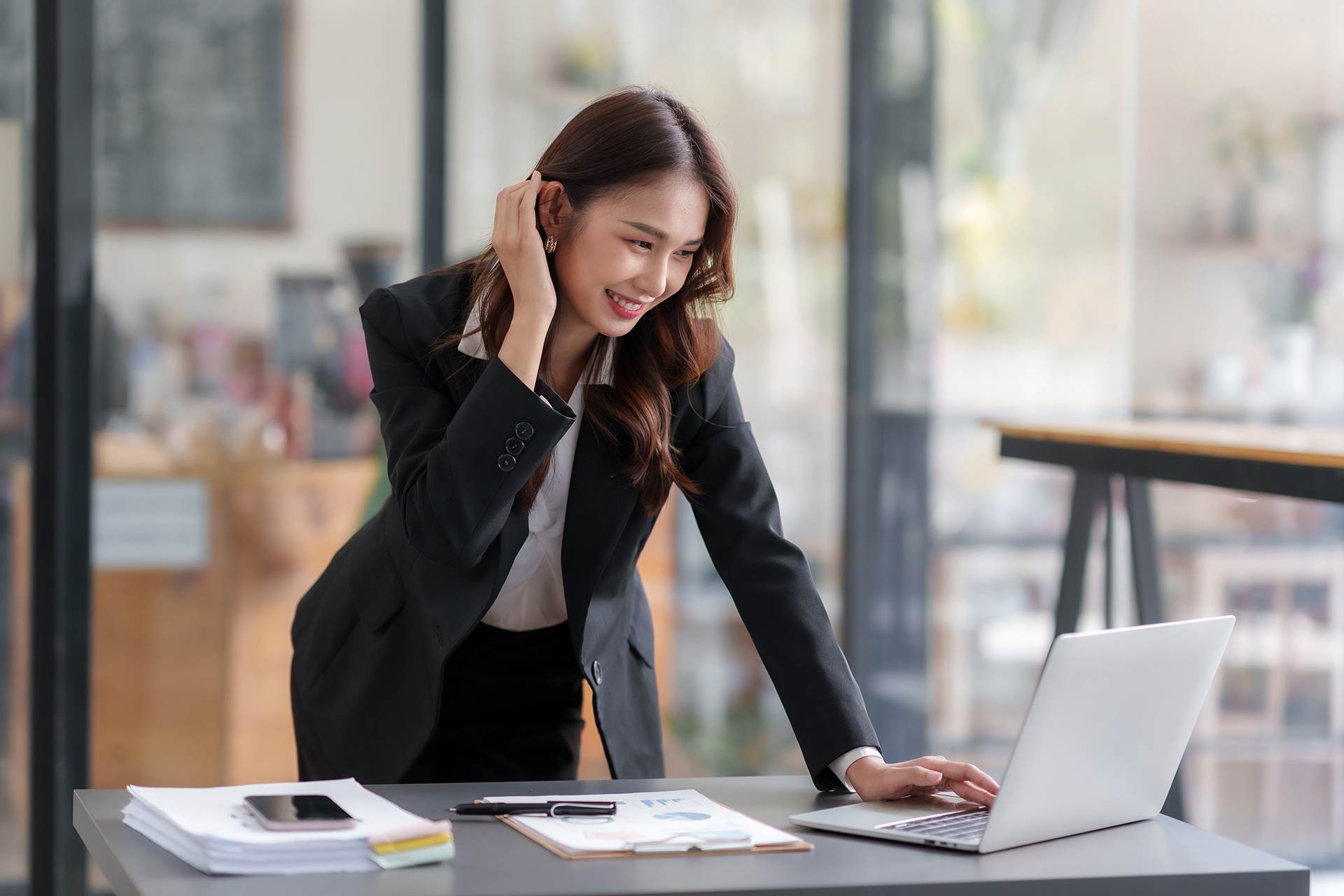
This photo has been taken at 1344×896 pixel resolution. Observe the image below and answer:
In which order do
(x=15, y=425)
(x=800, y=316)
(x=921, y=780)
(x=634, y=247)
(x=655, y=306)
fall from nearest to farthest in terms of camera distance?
(x=921, y=780) → (x=634, y=247) → (x=655, y=306) → (x=15, y=425) → (x=800, y=316)

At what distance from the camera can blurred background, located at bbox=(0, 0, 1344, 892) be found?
2949mm

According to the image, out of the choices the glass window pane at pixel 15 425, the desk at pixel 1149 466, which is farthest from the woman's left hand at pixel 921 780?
the glass window pane at pixel 15 425

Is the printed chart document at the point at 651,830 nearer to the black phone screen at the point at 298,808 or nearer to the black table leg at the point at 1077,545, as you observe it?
the black phone screen at the point at 298,808

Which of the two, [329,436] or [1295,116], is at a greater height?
[1295,116]

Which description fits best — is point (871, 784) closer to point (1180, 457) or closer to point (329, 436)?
point (1180, 457)

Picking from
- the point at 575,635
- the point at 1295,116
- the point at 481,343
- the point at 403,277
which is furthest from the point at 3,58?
the point at 1295,116

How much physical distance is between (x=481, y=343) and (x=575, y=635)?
35 cm

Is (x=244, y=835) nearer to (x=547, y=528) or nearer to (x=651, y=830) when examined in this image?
(x=651, y=830)

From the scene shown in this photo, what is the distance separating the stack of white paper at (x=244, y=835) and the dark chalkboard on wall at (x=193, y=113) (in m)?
2.19

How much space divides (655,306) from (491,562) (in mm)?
355

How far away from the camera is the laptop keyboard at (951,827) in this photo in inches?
47.4

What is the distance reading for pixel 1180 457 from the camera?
6.56 ft

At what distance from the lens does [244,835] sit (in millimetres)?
1055

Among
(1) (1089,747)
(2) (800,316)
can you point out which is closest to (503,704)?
(1) (1089,747)
